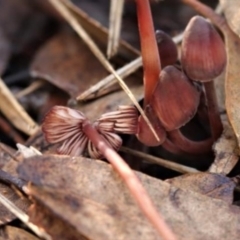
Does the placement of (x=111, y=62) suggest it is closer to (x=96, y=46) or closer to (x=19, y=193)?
(x=96, y=46)

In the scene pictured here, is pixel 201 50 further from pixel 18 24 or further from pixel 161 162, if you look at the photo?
pixel 18 24

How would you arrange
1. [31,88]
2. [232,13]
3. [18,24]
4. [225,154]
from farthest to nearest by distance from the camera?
[18,24] < [31,88] < [232,13] < [225,154]

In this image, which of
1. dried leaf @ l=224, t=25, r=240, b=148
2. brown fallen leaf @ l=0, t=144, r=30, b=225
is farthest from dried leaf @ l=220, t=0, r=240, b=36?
brown fallen leaf @ l=0, t=144, r=30, b=225

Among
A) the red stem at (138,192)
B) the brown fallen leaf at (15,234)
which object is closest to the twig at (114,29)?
the red stem at (138,192)

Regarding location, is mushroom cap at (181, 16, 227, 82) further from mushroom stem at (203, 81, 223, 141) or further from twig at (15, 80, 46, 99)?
twig at (15, 80, 46, 99)

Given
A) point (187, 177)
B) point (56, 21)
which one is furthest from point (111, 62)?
point (187, 177)

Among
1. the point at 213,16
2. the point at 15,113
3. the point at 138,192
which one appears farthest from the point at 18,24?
the point at 138,192

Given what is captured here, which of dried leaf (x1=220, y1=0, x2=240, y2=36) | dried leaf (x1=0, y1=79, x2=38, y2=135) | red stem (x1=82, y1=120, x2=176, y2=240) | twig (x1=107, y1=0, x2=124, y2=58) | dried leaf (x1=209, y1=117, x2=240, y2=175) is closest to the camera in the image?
red stem (x1=82, y1=120, x2=176, y2=240)
